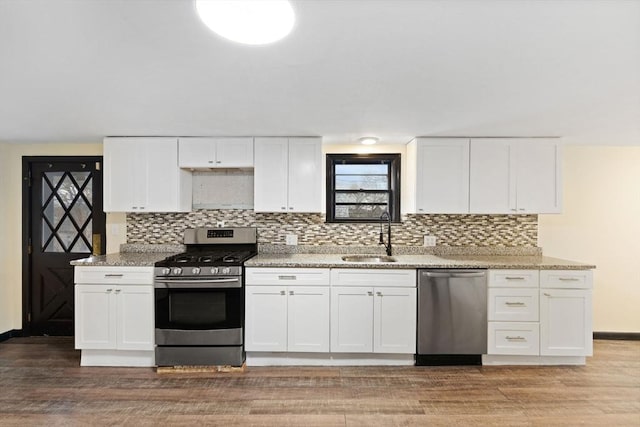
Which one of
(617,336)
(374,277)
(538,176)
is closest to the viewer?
(374,277)

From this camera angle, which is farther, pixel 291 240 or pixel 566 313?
pixel 291 240

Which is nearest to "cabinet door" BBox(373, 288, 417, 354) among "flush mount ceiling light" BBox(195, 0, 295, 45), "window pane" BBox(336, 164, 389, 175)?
"window pane" BBox(336, 164, 389, 175)

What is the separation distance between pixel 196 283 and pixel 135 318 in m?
0.66

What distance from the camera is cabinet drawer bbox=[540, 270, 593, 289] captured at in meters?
3.06

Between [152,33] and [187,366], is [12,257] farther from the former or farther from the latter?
[152,33]

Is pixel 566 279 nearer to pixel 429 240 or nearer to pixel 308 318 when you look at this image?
pixel 429 240

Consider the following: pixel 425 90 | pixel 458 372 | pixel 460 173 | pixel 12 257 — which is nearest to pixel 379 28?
pixel 425 90

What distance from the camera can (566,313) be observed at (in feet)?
10.1

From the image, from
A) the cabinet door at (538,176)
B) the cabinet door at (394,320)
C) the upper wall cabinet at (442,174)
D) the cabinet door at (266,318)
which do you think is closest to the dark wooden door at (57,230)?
the cabinet door at (266,318)

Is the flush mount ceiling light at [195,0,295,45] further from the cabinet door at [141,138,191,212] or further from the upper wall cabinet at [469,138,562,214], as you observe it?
the upper wall cabinet at [469,138,562,214]

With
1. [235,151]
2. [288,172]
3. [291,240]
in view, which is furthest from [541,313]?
[235,151]

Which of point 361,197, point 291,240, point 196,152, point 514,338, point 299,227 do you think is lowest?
point 514,338

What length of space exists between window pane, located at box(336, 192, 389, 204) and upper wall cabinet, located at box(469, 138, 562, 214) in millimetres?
911

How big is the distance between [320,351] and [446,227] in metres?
1.87
